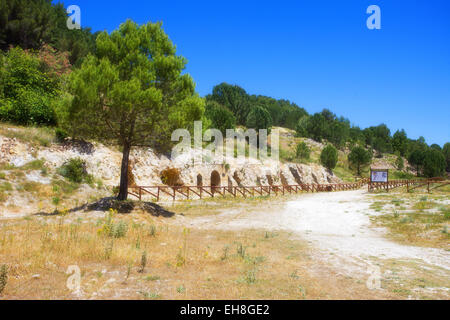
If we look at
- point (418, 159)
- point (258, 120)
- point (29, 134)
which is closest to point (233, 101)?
point (258, 120)

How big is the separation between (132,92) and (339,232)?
10561 millimetres

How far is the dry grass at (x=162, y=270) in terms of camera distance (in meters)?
4.43

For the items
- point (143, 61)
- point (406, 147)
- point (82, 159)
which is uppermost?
point (406, 147)

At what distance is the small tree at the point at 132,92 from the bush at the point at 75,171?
4.37 m

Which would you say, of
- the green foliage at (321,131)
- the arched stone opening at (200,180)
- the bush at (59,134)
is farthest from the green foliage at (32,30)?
the green foliage at (321,131)

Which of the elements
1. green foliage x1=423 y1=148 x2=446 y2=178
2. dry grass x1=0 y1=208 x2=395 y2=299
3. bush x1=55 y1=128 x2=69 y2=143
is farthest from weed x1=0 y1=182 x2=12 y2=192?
green foliage x1=423 y1=148 x2=446 y2=178

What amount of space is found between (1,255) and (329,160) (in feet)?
168

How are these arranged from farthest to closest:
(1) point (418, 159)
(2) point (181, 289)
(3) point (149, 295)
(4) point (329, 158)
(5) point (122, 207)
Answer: (1) point (418, 159)
(4) point (329, 158)
(5) point (122, 207)
(2) point (181, 289)
(3) point (149, 295)

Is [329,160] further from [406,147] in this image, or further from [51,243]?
[406,147]

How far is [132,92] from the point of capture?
40.2 ft

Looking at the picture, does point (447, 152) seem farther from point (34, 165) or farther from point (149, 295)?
point (149, 295)

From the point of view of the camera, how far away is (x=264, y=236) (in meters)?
9.88

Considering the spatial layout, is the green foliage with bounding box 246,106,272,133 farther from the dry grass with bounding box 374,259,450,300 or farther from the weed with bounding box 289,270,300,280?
the weed with bounding box 289,270,300,280
